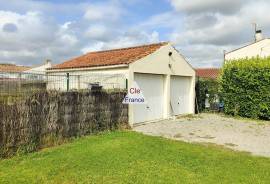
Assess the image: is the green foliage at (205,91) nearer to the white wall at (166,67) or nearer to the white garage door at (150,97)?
the white wall at (166,67)

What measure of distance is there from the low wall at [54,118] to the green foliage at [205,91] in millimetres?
9121

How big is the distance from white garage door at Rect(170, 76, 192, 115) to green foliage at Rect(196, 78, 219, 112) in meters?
1.52

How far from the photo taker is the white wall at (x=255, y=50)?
29.0 metres

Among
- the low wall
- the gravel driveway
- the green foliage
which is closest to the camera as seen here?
the low wall

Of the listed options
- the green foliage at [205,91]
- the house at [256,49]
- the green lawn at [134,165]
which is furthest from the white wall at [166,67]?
the house at [256,49]

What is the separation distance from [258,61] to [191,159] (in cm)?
1205

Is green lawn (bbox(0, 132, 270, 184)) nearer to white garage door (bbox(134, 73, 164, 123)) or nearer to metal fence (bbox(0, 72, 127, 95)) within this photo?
metal fence (bbox(0, 72, 127, 95))

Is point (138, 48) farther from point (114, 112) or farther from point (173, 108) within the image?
point (114, 112)

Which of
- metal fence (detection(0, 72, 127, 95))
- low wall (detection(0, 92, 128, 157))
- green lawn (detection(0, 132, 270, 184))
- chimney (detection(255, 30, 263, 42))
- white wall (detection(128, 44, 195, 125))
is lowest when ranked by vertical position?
green lawn (detection(0, 132, 270, 184))

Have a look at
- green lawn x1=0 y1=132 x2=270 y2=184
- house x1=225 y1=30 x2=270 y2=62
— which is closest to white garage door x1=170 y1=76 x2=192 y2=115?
green lawn x1=0 y1=132 x2=270 y2=184

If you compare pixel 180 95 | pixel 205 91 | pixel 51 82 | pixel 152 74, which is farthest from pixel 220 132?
pixel 205 91

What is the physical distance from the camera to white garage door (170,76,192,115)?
57.2 feet

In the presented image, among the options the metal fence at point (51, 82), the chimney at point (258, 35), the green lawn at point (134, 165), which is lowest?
the green lawn at point (134, 165)

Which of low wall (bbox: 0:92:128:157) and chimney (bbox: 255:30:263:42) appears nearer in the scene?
low wall (bbox: 0:92:128:157)
